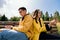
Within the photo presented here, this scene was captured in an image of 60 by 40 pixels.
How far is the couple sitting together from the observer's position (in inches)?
88.6

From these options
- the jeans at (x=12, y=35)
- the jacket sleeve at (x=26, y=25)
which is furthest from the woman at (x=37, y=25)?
the jeans at (x=12, y=35)

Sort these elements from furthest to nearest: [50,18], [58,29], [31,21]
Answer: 1. [50,18]
2. [58,29]
3. [31,21]

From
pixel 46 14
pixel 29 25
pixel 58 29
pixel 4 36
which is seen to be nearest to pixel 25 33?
pixel 29 25

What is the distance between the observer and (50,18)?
2877 mm

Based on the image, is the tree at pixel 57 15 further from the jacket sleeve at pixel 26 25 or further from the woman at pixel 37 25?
the jacket sleeve at pixel 26 25

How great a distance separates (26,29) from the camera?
233 centimetres

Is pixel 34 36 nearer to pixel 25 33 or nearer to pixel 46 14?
pixel 25 33

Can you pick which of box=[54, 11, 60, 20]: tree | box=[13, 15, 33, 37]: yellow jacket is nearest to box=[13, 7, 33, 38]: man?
box=[13, 15, 33, 37]: yellow jacket

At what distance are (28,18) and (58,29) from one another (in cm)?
55

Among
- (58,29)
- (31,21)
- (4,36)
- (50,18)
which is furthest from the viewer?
(50,18)

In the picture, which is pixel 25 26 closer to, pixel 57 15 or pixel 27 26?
pixel 27 26

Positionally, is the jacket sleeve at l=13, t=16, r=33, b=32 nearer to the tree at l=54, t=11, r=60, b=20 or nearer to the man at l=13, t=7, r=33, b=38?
the man at l=13, t=7, r=33, b=38

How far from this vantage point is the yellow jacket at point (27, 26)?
232cm

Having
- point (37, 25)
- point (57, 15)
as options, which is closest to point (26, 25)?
point (37, 25)
